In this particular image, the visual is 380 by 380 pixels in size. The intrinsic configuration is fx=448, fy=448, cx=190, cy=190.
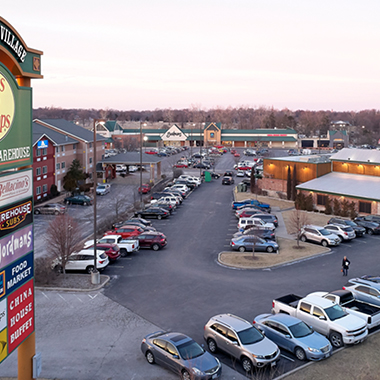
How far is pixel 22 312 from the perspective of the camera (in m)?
11.6

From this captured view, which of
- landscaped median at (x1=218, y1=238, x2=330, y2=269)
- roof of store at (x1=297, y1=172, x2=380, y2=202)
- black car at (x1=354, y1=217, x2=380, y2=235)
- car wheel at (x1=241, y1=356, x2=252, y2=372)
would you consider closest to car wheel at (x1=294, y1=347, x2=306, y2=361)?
car wheel at (x1=241, y1=356, x2=252, y2=372)

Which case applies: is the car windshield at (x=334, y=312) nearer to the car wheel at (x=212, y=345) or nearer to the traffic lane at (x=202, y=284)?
the traffic lane at (x=202, y=284)

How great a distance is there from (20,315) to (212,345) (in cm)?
825

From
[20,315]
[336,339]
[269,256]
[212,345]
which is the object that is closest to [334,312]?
[336,339]

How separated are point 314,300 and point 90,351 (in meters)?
9.64

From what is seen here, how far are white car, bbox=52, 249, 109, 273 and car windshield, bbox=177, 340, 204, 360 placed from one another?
1215cm

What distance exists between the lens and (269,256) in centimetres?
3056

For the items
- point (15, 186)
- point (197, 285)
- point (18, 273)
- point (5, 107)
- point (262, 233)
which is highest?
point (5, 107)

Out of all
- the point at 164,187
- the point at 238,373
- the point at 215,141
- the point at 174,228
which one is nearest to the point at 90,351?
the point at 238,373

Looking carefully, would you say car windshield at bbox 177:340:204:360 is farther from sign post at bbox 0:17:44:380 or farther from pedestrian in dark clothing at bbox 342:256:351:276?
pedestrian in dark clothing at bbox 342:256:351:276

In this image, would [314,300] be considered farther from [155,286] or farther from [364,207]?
[364,207]

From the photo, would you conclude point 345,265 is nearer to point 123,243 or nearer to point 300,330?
point 300,330

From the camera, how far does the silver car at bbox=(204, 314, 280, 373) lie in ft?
51.2

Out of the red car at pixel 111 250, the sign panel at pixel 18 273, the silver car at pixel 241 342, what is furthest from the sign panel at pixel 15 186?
the red car at pixel 111 250
